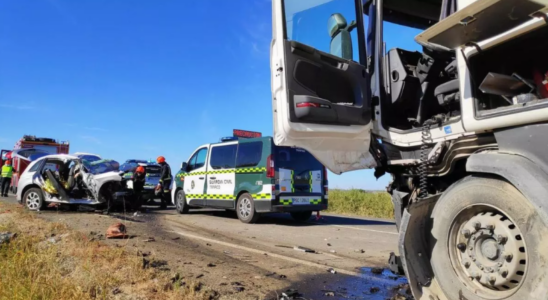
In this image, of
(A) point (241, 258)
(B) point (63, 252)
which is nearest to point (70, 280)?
(B) point (63, 252)

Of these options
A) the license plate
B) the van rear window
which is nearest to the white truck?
the van rear window

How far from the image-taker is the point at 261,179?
936cm

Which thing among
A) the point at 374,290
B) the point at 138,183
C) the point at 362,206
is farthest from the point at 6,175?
the point at 374,290

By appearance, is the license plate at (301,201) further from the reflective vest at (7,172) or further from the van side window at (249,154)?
the reflective vest at (7,172)

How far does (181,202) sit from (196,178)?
1.08 meters

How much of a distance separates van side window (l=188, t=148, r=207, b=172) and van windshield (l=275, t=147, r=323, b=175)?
3.02 metres

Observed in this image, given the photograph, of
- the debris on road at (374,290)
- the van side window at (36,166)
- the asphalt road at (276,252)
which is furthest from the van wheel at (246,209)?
the van side window at (36,166)

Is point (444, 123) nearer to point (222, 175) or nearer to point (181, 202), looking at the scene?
point (222, 175)

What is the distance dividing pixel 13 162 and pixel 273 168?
15.1 m

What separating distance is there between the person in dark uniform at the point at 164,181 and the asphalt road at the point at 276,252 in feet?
12.1

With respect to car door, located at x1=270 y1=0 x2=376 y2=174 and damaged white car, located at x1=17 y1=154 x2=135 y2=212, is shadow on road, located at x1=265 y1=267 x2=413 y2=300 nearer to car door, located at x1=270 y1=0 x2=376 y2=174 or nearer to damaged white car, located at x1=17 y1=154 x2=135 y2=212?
car door, located at x1=270 y1=0 x2=376 y2=174

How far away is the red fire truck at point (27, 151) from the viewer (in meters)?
17.9

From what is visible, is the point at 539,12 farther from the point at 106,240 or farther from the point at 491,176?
the point at 106,240

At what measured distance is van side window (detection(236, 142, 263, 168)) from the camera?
31.5 ft
